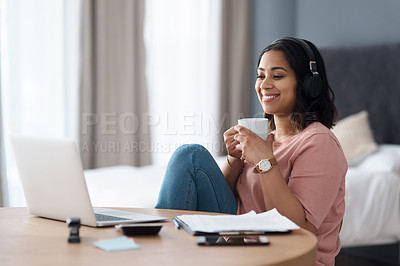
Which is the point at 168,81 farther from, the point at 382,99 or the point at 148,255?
the point at 148,255

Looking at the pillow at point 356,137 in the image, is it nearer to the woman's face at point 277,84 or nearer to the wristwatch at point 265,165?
the woman's face at point 277,84

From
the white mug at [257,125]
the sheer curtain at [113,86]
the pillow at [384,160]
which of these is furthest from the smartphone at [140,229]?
the sheer curtain at [113,86]

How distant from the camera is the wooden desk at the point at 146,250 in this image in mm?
1039

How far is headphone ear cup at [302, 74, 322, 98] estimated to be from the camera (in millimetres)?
1772

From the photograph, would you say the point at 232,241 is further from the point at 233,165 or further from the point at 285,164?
the point at 233,165

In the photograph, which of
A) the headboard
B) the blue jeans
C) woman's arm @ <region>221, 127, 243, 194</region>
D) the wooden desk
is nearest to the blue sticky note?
the wooden desk

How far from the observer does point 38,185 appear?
1421 millimetres

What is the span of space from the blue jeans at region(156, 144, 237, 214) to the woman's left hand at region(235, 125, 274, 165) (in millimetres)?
189

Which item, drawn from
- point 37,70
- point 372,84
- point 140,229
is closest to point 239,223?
point 140,229

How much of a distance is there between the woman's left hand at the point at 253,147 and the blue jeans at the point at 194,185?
0.19 meters

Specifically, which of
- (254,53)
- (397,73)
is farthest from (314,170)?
(254,53)

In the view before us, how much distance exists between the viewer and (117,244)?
114 cm

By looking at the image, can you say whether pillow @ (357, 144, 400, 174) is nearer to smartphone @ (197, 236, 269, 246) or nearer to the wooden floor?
the wooden floor

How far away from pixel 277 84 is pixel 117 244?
93 centimetres
